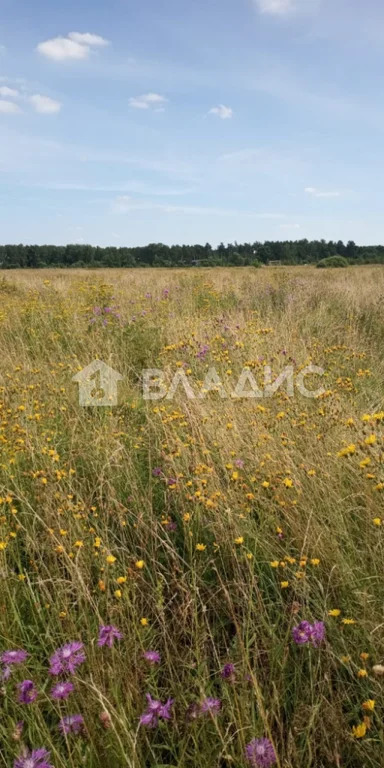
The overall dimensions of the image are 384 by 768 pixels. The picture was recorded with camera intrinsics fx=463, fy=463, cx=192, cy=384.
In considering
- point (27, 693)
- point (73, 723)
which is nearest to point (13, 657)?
point (27, 693)

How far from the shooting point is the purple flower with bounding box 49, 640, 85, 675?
4.34 feet

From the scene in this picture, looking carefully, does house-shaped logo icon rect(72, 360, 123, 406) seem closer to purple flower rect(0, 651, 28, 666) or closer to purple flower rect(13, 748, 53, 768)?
purple flower rect(0, 651, 28, 666)

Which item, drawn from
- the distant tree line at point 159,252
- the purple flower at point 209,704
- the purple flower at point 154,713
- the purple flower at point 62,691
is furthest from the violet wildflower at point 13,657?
the distant tree line at point 159,252

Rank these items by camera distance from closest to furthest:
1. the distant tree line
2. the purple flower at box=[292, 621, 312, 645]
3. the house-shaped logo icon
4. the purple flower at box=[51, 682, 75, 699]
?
1. the purple flower at box=[51, 682, 75, 699]
2. the purple flower at box=[292, 621, 312, 645]
3. the house-shaped logo icon
4. the distant tree line

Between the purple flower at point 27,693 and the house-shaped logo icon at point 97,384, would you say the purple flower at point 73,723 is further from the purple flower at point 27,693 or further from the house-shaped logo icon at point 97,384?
the house-shaped logo icon at point 97,384

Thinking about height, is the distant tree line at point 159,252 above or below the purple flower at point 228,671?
above

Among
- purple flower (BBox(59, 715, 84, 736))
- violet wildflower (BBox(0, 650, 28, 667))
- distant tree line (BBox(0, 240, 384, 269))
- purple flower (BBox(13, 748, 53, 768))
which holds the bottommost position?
purple flower (BBox(59, 715, 84, 736))

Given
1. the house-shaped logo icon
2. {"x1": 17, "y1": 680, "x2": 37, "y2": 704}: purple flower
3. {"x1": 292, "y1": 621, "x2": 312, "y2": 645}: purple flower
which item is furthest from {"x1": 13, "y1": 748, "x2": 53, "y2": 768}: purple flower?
the house-shaped logo icon

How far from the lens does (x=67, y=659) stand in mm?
1364

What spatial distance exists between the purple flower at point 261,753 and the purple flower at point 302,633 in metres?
0.26

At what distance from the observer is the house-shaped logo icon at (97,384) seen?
12.0 feet

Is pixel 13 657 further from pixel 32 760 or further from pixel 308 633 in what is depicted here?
pixel 308 633

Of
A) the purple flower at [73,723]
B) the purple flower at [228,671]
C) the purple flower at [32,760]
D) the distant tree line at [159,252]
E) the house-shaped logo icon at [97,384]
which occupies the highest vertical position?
the distant tree line at [159,252]

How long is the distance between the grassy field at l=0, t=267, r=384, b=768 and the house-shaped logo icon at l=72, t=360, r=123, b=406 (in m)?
0.10
